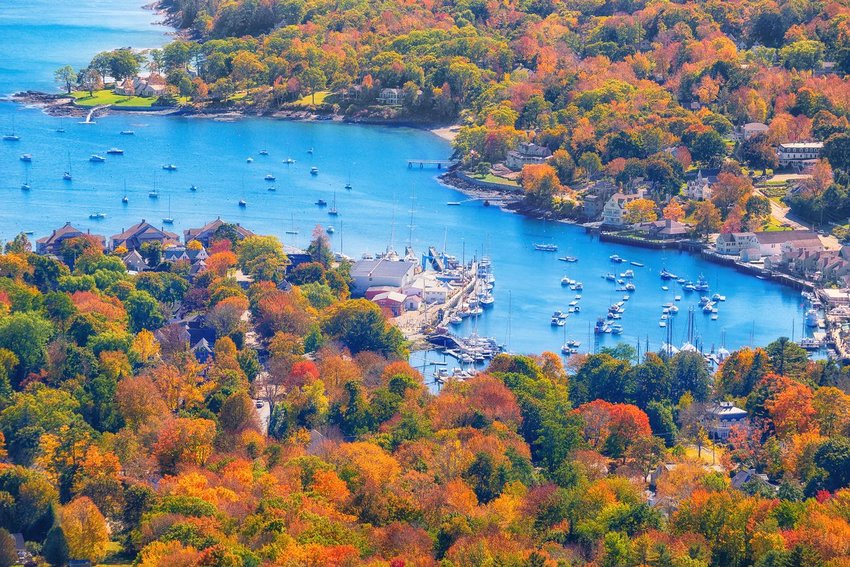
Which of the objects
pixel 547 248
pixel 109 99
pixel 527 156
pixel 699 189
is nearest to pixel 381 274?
pixel 547 248

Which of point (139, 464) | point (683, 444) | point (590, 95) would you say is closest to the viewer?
point (139, 464)

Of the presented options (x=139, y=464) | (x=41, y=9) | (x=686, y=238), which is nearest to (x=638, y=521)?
(x=139, y=464)

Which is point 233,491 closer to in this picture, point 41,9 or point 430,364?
point 430,364

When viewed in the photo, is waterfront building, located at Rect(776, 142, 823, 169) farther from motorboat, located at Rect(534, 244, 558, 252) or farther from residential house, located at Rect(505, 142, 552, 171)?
motorboat, located at Rect(534, 244, 558, 252)

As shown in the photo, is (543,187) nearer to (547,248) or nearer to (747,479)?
(547,248)

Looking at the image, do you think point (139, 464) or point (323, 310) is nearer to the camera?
point (139, 464)

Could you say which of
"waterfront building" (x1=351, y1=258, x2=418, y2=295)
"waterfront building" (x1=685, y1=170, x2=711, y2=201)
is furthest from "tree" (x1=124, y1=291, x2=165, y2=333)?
"waterfront building" (x1=685, y1=170, x2=711, y2=201)
